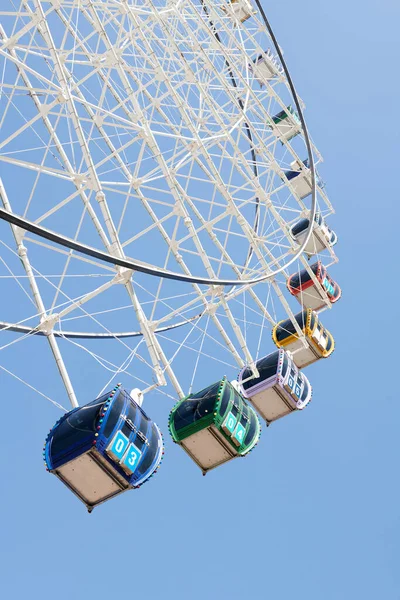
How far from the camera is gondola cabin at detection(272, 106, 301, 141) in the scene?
26.7 m

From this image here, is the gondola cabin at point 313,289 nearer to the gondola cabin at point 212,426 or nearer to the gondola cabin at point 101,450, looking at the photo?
the gondola cabin at point 212,426

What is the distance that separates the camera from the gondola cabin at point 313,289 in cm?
2473

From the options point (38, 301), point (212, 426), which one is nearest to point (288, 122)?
point (212, 426)

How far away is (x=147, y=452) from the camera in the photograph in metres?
13.7

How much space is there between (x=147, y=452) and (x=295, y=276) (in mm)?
12621

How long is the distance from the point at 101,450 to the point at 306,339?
9.62 metres

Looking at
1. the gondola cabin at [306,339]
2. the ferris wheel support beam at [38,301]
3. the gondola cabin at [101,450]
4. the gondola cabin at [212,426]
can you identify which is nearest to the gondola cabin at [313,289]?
the gondola cabin at [306,339]

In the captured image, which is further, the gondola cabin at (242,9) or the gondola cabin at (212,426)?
the gondola cabin at (242,9)

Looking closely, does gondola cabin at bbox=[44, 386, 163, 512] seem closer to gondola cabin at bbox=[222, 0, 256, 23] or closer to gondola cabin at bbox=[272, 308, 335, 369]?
gondola cabin at bbox=[272, 308, 335, 369]

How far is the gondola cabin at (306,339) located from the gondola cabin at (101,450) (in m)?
8.48

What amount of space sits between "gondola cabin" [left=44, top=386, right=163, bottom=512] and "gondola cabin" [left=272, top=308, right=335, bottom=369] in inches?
334

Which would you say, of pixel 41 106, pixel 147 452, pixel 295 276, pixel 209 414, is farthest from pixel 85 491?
pixel 295 276

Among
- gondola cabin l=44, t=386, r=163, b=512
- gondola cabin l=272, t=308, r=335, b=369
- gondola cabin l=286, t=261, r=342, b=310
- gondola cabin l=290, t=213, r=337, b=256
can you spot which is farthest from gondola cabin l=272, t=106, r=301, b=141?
gondola cabin l=44, t=386, r=163, b=512

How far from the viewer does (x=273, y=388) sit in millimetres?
18562
